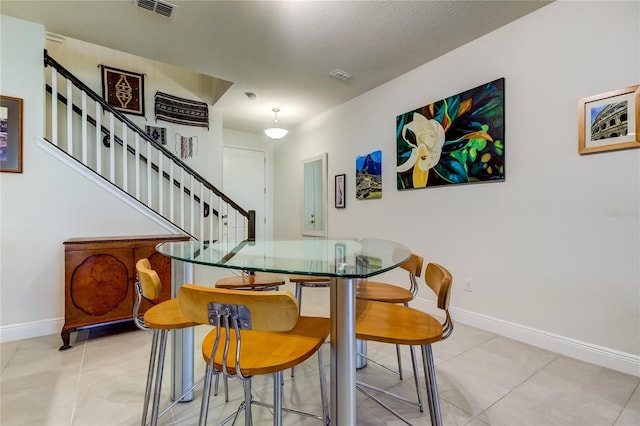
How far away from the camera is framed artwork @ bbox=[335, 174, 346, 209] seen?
424cm

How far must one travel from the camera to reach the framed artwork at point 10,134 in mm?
2365

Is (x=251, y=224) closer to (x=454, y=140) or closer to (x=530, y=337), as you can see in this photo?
(x=454, y=140)

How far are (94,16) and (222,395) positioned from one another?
3.04 metres

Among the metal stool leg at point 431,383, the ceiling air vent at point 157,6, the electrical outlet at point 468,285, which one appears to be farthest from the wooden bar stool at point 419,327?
the ceiling air vent at point 157,6

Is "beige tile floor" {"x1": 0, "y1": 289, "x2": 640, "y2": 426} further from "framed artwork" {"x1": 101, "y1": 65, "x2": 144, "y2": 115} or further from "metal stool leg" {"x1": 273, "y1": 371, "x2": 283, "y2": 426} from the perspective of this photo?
"framed artwork" {"x1": 101, "y1": 65, "x2": 144, "y2": 115}

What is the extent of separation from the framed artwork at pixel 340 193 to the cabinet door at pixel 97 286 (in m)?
2.68

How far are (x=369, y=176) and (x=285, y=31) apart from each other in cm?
191

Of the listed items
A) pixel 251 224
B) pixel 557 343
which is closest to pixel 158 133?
pixel 251 224

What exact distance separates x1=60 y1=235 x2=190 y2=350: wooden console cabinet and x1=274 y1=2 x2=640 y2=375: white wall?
Answer: 277 centimetres

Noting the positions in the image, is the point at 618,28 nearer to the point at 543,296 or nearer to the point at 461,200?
the point at 461,200

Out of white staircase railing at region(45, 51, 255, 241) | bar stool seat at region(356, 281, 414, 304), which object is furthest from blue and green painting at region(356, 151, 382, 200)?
bar stool seat at region(356, 281, 414, 304)

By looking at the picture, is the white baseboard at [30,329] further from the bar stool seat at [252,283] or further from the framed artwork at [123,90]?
the framed artwork at [123,90]

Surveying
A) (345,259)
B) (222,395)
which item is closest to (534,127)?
(345,259)

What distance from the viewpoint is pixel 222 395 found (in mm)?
1708
